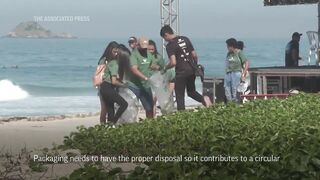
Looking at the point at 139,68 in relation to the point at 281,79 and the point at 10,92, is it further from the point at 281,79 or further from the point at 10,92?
the point at 10,92

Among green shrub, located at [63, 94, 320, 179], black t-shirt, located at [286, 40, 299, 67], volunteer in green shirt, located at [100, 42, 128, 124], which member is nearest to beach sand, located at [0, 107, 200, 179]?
green shrub, located at [63, 94, 320, 179]

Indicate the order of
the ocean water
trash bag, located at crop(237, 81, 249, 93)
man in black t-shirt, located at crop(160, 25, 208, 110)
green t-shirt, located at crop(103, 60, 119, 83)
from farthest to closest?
the ocean water
trash bag, located at crop(237, 81, 249, 93)
man in black t-shirt, located at crop(160, 25, 208, 110)
green t-shirt, located at crop(103, 60, 119, 83)

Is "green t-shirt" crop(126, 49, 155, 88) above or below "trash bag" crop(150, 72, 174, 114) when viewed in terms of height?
above

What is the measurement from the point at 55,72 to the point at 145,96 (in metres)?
41.0

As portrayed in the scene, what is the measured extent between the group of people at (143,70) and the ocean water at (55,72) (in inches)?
372

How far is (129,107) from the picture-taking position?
11.3m

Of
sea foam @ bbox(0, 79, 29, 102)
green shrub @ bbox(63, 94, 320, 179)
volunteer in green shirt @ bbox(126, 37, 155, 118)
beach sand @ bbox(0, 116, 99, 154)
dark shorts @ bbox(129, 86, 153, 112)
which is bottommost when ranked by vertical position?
sea foam @ bbox(0, 79, 29, 102)

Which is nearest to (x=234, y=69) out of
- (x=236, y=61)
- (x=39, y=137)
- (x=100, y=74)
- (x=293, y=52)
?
(x=236, y=61)

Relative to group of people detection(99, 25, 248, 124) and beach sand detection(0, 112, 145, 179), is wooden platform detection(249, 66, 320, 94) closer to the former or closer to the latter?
beach sand detection(0, 112, 145, 179)

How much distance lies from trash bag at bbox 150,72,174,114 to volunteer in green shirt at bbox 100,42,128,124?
2.68 ft

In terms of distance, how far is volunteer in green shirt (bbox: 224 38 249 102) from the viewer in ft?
47.1

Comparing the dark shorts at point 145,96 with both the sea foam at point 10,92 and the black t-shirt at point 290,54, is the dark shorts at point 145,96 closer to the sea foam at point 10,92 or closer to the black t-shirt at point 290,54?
the black t-shirt at point 290,54

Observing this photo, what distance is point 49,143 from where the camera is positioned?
985 cm

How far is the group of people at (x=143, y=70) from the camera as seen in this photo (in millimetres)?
11227
